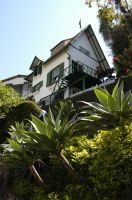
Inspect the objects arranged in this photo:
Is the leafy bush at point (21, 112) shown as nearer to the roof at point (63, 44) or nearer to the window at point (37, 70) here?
the roof at point (63, 44)

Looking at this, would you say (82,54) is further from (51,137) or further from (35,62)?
(51,137)

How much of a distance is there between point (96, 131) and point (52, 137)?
1.48 meters

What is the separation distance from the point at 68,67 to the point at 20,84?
17359mm

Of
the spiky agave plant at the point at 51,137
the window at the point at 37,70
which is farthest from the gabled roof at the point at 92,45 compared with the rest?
the spiky agave plant at the point at 51,137

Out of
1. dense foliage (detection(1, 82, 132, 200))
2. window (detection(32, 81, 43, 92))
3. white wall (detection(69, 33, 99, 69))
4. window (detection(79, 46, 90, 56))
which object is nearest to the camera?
dense foliage (detection(1, 82, 132, 200))

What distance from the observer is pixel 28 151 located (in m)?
9.95

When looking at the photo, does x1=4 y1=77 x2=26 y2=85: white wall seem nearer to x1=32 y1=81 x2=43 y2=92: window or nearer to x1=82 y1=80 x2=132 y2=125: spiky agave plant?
x1=32 y1=81 x2=43 y2=92: window

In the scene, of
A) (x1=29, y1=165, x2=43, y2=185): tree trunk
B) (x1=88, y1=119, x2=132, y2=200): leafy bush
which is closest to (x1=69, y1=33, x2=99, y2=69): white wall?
(x1=29, y1=165, x2=43, y2=185): tree trunk

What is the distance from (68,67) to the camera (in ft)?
109

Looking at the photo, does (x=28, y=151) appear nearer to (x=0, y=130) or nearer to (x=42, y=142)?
(x=42, y=142)

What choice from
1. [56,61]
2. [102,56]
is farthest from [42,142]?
[102,56]

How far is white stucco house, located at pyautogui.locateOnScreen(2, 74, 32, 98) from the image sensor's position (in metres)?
47.1

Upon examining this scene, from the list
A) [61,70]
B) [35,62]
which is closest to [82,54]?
[61,70]

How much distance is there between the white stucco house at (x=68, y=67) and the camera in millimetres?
31141
